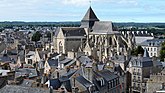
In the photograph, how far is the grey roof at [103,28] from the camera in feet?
215

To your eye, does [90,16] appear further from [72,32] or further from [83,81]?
[83,81]

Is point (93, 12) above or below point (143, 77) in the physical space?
above

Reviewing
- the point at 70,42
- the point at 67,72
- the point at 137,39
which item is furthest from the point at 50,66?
the point at 137,39

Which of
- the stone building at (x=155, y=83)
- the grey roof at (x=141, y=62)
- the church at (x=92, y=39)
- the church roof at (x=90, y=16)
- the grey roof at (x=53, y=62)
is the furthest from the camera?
the church roof at (x=90, y=16)

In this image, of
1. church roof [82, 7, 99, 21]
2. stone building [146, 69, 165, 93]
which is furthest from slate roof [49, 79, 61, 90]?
church roof [82, 7, 99, 21]

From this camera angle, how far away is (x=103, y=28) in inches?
2635

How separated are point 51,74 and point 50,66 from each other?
859 centimetres

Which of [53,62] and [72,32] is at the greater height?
[72,32]

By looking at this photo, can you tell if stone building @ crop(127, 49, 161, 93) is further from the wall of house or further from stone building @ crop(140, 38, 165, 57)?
stone building @ crop(140, 38, 165, 57)

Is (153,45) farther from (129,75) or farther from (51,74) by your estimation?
(51,74)

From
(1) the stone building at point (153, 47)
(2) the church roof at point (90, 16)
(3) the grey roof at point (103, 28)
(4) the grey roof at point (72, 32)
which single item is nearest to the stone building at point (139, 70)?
(3) the grey roof at point (103, 28)

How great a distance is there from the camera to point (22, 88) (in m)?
21.2

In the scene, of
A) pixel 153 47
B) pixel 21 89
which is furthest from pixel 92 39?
pixel 21 89

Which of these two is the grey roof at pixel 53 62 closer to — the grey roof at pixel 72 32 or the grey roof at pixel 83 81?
the grey roof at pixel 83 81
